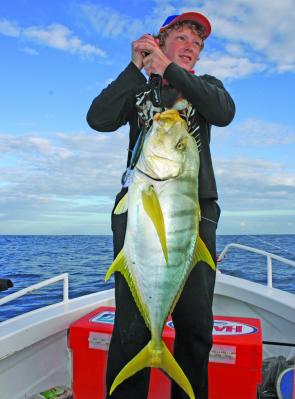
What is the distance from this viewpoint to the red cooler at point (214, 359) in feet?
9.30

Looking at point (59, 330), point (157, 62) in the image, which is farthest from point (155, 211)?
point (59, 330)

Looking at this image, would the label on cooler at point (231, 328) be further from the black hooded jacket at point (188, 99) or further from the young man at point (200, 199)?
the black hooded jacket at point (188, 99)

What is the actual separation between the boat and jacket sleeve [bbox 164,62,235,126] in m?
1.97

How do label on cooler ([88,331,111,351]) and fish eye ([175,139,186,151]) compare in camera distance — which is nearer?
fish eye ([175,139,186,151])

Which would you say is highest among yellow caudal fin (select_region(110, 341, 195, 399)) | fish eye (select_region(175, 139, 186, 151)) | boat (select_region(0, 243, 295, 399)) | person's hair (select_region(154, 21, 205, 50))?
person's hair (select_region(154, 21, 205, 50))

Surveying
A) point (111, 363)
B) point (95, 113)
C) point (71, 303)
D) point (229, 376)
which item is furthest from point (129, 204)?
point (71, 303)

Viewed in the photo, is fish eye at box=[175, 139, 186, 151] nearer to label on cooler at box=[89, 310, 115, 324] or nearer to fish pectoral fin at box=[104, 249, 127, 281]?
fish pectoral fin at box=[104, 249, 127, 281]

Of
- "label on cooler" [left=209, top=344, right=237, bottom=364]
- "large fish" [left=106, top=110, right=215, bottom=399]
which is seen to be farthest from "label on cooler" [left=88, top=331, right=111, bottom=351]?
"large fish" [left=106, top=110, right=215, bottom=399]

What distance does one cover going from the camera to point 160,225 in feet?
6.39

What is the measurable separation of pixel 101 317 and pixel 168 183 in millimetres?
1824

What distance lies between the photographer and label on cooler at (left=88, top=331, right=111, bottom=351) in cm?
302

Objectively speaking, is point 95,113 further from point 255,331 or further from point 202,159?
point 255,331

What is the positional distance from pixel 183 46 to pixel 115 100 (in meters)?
0.64

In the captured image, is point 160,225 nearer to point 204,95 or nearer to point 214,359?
point 204,95
